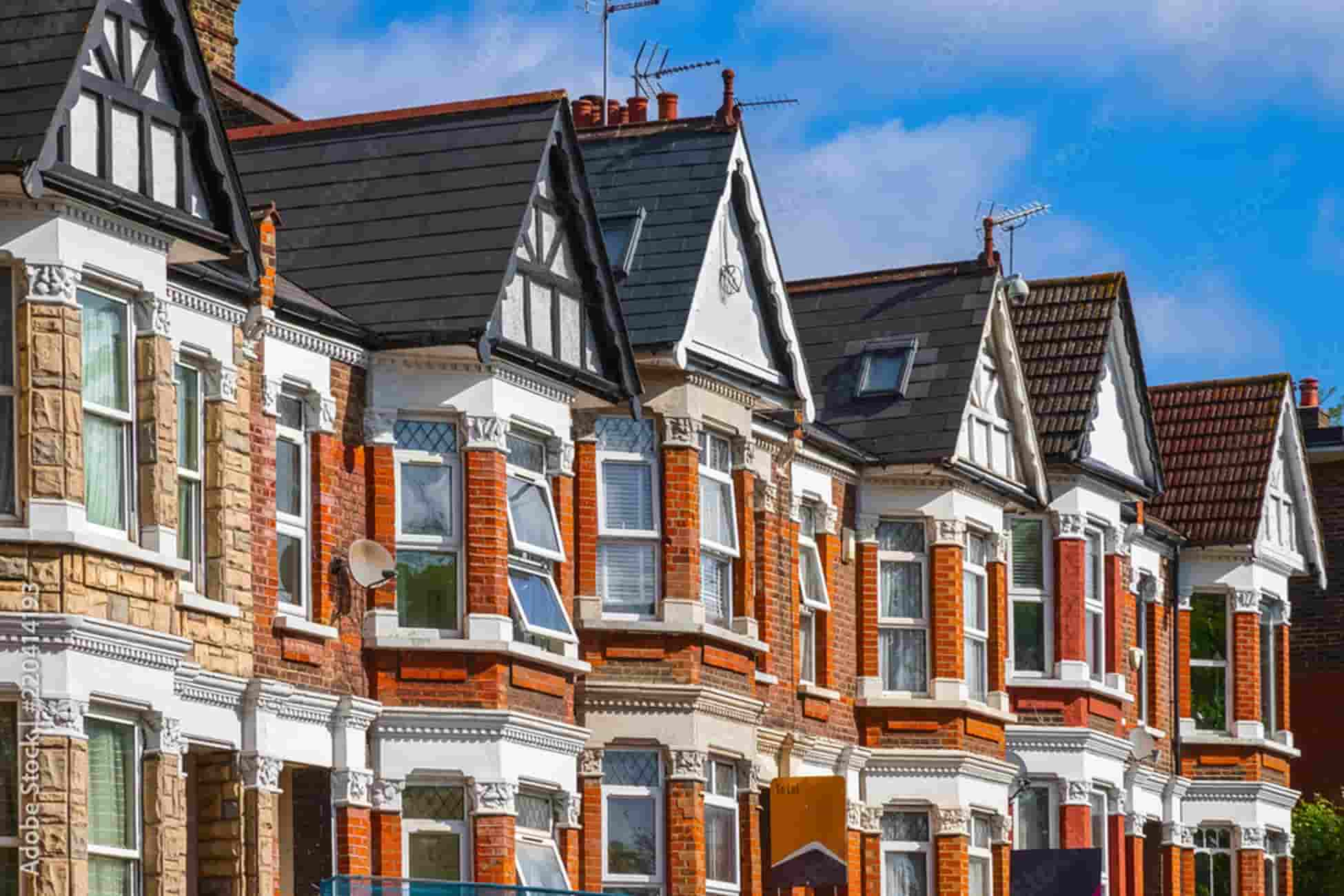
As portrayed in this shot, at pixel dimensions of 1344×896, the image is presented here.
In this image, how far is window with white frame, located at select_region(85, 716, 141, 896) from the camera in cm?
2484

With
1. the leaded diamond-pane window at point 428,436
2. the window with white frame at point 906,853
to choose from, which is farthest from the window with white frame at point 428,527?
the window with white frame at point 906,853

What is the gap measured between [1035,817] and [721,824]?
325 inches

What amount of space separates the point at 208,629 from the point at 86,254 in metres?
3.89

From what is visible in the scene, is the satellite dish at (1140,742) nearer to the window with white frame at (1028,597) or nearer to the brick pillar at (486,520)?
the window with white frame at (1028,597)

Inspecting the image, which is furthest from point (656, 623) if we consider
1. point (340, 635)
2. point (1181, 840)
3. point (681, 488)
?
point (1181, 840)

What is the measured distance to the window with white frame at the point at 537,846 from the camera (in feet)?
99.3

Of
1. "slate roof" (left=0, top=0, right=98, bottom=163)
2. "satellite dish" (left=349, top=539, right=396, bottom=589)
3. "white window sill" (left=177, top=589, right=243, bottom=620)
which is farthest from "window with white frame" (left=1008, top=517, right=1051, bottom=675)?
"slate roof" (left=0, top=0, right=98, bottom=163)

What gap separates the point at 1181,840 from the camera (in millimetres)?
45281

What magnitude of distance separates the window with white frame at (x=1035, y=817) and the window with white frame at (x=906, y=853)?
9.32ft

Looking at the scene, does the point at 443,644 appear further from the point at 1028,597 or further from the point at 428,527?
the point at 1028,597

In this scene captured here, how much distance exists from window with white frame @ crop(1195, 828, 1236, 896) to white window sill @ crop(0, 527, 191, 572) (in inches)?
Result: 944

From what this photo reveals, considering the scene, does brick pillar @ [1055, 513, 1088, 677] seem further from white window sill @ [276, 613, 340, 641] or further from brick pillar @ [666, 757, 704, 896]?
white window sill @ [276, 613, 340, 641]

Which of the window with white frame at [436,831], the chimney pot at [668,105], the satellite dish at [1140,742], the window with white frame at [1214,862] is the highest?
the chimney pot at [668,105]

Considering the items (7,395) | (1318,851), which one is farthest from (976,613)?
(7,395)
